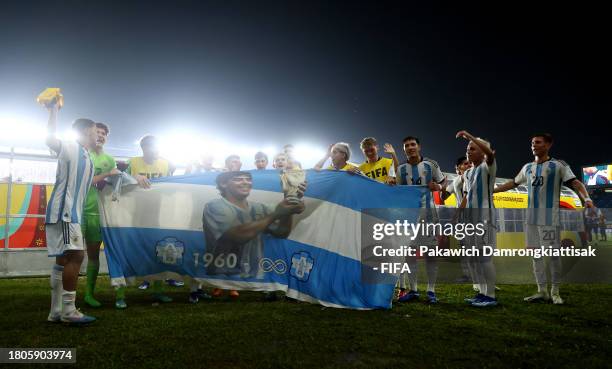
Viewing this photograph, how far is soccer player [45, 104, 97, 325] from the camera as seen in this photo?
13.0 ft

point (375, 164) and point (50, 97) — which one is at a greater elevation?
point (50, 97)

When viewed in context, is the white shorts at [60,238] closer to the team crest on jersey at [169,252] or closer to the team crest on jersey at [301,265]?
the team crest on jersey at [169,252]

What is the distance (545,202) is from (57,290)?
6293 mm

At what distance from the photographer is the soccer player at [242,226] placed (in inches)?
206

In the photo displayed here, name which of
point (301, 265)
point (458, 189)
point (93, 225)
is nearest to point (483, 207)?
point (458, 189)

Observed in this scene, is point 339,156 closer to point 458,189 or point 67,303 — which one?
point 458,189

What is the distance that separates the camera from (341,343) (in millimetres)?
3285

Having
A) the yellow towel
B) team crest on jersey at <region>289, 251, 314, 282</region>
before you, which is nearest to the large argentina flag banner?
team crest on jersey at <region>289, 251, 314, 282</region>

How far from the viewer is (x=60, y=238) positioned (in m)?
3.98

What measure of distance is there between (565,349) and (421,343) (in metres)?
1.11

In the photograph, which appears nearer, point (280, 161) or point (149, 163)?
point (149, 163)

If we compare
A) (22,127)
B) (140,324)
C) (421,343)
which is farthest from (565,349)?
(22,127)

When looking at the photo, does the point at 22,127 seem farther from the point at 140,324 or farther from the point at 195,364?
the point at 195,364

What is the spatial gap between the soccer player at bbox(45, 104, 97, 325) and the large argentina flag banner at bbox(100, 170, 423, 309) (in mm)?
940
